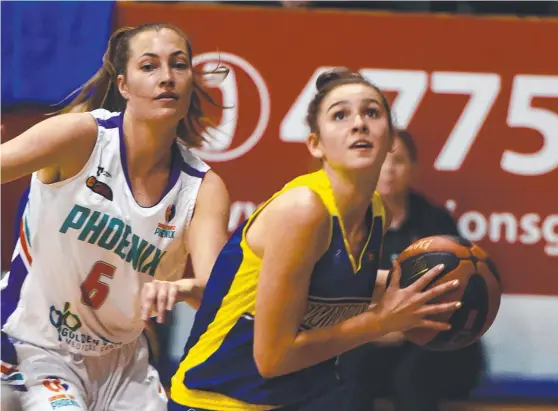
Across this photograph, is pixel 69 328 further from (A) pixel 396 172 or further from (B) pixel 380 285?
(A) pixel 396 172

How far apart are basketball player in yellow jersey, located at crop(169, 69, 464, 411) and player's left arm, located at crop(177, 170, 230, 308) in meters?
0.27

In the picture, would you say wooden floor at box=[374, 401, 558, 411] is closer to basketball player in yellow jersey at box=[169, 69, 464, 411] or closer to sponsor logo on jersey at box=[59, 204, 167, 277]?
basketball player in yellow jersey at box=[169, 69, 464, 411]

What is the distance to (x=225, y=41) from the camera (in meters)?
4.20

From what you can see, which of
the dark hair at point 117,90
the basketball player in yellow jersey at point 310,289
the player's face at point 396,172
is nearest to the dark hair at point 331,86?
the basketball player in yellow jersey at point 310,289

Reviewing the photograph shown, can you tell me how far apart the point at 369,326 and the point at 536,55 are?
2.19 m

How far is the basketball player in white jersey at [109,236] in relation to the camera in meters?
2.85

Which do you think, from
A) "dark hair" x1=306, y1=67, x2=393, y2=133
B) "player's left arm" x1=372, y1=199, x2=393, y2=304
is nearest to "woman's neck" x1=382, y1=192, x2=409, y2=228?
"player's left arm" x1=372, y1=199, x2=393, y2=304

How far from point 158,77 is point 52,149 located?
0.40 metres

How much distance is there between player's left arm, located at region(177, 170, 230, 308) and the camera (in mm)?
2822

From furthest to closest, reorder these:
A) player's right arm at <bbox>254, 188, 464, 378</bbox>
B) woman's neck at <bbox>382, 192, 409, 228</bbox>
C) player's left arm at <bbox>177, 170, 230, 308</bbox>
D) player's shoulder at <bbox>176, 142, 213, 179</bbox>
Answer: woman's neck at <bbox>382, 192, 409, 228</bbox>
player's shoulder at <bbox>176, 142, 213, 179</bbox>
player's left arm at <bbox>177, 170, 230, 308</bbox>
player's right arm at <bbox>254, 188, 464, 378</bbox>

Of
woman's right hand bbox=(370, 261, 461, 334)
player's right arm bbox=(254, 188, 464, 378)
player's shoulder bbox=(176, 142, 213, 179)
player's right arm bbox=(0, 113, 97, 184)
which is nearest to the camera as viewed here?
player's right arm bbox=(254, 188, 464, 378)

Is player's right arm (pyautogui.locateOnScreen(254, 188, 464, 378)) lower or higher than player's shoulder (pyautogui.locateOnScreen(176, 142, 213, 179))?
lower

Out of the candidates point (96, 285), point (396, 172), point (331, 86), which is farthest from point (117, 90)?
point (396, 172)

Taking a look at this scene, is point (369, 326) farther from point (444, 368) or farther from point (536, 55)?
point (536, 55)
